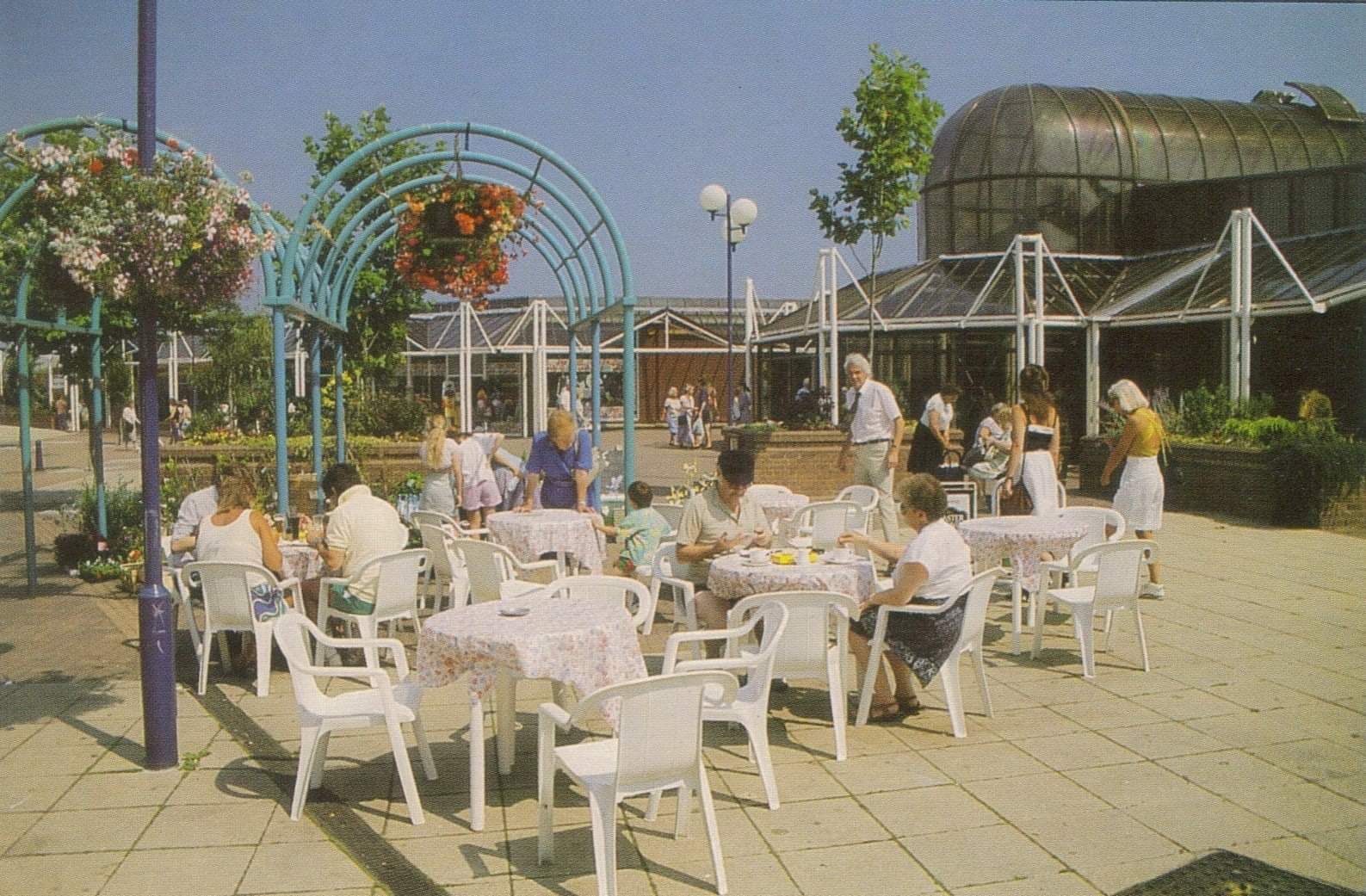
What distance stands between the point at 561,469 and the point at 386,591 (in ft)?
8.39

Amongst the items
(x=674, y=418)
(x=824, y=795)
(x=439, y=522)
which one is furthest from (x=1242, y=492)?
(x=674, y=418)

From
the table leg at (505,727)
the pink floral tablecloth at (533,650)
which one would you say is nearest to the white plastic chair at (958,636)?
the pink floral tablecloth at (533,650)

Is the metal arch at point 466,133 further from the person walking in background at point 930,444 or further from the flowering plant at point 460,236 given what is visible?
the person walking in background at point 930,444

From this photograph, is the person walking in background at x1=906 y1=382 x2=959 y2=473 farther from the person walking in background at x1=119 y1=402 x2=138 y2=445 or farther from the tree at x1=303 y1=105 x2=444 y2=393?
the person walking in background at x1=119 y1=402 x2=138 y2=445

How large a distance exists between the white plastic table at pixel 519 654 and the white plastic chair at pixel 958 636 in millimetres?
1477

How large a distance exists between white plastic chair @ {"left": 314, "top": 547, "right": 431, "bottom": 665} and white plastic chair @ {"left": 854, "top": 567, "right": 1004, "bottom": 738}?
8.55 ft

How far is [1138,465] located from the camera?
345 inches

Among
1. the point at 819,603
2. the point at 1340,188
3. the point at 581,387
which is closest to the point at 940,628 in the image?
the point at 819,603

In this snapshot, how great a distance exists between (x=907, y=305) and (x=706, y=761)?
16164mm

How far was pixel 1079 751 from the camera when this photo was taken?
5438mm

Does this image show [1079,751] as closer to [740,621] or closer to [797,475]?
[740,621]

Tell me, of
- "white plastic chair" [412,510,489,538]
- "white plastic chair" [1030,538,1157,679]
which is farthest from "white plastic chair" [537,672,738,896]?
"white plastic chair" [412,510,489,538]

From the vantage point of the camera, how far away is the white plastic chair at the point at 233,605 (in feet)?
21.8

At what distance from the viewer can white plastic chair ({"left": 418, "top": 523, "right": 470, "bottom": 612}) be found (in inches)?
302
